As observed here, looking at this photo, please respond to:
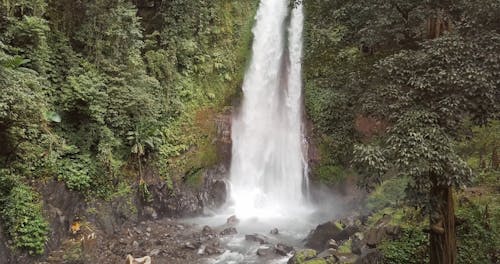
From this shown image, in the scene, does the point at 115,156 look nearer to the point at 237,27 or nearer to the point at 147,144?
the point at 147,144

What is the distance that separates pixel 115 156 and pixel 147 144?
1188 mm

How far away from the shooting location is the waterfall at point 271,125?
17.3m

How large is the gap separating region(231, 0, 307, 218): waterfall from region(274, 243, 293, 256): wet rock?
3.77 meters

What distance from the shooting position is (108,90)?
1220cm

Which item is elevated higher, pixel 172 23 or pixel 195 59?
pixel 172 23

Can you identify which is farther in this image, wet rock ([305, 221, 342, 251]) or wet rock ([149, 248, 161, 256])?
wet rock ([305, 221, 342, 251])

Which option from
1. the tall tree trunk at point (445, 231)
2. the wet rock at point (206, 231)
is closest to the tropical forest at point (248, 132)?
the tall tree trunk at point (445, 231)

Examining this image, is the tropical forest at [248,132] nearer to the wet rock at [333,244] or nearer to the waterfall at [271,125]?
the waterfall at [271,125]

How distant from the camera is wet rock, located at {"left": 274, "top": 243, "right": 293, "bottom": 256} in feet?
39.1

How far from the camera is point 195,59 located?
17016 mm

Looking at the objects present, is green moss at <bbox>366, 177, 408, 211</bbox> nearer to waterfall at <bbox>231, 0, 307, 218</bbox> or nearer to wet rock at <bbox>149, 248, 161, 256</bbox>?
waterfall at <bbox>231, 0, 307, 218</bbox>

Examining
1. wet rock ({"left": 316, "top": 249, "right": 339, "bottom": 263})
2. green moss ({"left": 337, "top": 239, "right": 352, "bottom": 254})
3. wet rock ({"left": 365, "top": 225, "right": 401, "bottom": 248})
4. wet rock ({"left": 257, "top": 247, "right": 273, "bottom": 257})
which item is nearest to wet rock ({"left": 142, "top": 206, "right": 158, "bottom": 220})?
wet rock ({"left": 257, "top": 247, "right": 273, "bottom": 257})

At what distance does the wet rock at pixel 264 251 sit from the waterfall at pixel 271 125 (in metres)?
3.71

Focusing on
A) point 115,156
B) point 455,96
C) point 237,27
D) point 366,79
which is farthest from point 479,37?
point 237,27
